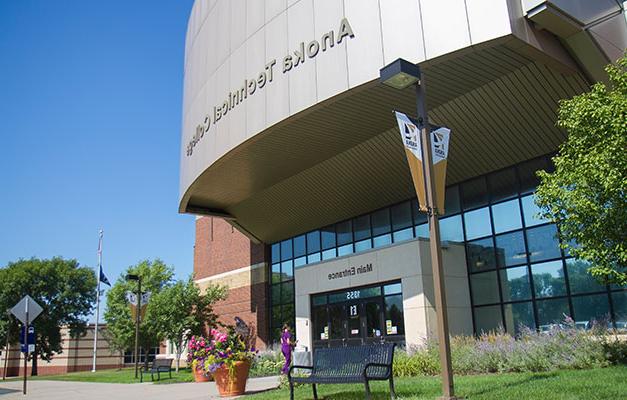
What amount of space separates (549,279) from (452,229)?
13.9 feet

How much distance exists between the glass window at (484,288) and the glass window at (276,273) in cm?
1228

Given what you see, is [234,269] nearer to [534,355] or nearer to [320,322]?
[320,322]

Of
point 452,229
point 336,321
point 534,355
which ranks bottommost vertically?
point 534,355

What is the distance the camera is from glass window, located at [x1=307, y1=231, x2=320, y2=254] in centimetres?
2739

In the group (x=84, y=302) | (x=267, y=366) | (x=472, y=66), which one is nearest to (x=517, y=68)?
(x=472, y=66)

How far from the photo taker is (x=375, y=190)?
22.4 meters

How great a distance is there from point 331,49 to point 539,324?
10.8 meters

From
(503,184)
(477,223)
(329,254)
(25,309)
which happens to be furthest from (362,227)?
(25,309)

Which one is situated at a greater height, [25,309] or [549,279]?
[549,279]

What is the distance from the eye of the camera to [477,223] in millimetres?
20125

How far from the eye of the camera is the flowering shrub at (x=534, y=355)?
1172 cm

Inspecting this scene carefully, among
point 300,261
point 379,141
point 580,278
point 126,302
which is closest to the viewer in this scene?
point 580,278

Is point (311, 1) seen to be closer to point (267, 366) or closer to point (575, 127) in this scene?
point (575, 127)

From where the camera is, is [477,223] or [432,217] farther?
[477,223]
